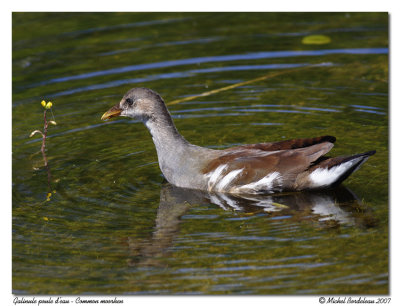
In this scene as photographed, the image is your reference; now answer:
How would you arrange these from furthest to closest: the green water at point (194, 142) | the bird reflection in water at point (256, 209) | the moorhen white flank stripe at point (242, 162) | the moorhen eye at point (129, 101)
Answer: the moorhen eye at point (129, 101) → the moorhen white flank stripe at point (242, 162) → the bird reflection in water at point (256, 209) → the green water at point (194, 142)

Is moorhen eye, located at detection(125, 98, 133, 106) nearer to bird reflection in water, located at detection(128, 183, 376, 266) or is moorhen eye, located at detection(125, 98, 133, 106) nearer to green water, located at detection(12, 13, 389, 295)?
green water, located at detection(12, 13, 389, 295)

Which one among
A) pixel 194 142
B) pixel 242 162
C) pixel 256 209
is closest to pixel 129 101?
pixel 194 142

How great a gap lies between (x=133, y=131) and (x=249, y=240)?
3.79 meters

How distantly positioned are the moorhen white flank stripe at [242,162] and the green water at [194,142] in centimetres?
18

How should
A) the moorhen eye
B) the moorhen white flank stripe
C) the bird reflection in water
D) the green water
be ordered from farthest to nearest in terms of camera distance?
1. the moorhen eye
2. the moorhen white flank stripe
3. the bird reflection in water
4. the green water

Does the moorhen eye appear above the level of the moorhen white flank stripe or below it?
above

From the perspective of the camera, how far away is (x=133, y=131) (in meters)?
10.1

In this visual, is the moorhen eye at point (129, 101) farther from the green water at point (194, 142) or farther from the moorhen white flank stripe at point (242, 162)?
the green water at point (194, 142)

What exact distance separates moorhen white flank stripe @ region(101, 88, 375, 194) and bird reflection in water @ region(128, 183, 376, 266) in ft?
0.41

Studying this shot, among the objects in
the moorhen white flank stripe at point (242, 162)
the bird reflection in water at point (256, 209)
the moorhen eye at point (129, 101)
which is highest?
the moorhen eye at point (129, 101)


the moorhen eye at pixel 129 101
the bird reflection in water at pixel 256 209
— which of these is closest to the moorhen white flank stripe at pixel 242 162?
the moorhen eye at pixel 129 101

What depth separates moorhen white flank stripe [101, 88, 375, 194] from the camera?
7.78 meters

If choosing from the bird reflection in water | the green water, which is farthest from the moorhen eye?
the bird reflection in water

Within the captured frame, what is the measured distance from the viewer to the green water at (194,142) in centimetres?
635
